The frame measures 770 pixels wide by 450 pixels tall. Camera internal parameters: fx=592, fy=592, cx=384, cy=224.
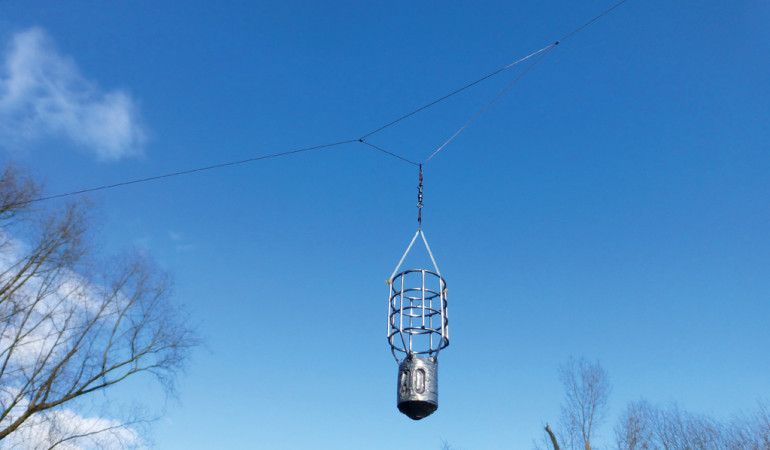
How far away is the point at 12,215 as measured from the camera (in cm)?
1653

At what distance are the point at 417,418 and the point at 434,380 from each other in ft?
1.64

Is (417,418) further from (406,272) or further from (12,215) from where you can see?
(12,215)

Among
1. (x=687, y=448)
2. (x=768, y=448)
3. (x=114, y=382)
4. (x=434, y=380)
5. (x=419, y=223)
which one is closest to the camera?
(x=434, y=380)

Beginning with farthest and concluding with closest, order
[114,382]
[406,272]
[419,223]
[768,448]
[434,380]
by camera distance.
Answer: [768,448]
[114,382]
[419,223]
[406,272]
[434,380]

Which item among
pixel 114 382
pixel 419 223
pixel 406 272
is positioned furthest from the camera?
pixel 114 382

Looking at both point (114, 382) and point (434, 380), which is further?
point (114, 382)

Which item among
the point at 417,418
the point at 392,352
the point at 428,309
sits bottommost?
the point at 417,418

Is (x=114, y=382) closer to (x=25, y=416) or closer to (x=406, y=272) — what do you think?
(x=25, y=416)

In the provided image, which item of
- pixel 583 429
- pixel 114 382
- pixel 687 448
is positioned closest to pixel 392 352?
pixel 114 382

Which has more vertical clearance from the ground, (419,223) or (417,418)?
(419,223)

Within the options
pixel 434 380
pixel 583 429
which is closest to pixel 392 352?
pixel 434 380

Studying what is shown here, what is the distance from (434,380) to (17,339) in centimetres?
1381

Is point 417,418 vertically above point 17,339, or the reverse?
point 17,339

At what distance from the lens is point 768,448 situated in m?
21.5
